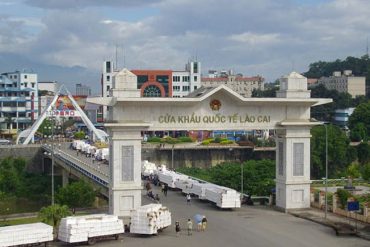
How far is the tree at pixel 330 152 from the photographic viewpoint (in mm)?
72250

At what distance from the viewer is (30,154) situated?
8500 cm

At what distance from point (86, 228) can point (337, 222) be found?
12637 millimetres

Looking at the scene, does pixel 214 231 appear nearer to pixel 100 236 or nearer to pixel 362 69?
pixel 100 236

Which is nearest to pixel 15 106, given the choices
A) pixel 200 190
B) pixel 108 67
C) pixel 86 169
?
pixel 108 67

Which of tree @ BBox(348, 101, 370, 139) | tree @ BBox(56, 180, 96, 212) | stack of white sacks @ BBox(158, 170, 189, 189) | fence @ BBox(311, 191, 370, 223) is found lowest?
tree @ BBox(56, 180, 96, 212)

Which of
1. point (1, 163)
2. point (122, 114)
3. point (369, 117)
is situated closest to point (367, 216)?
point (122, 114)

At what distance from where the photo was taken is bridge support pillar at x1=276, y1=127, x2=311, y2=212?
106ft

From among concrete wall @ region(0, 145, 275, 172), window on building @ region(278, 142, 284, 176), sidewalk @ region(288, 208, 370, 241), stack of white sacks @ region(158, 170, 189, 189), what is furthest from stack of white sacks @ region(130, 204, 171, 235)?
concrete wall @ region(0, 145, 275, 172)

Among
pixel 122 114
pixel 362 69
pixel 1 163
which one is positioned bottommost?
pixel 1 163

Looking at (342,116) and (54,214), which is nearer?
(54,214)

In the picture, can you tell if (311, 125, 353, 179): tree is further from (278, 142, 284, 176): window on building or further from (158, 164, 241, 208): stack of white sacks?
(278, 142, 284, 176): window on building

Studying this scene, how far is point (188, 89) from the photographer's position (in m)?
120

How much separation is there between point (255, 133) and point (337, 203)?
248ft

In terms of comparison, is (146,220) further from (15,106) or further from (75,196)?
(15,106)
